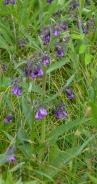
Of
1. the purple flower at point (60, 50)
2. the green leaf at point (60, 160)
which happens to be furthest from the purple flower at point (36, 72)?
the green leaf at point (60, 160)

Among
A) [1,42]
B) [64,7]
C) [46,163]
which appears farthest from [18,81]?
[64,7]

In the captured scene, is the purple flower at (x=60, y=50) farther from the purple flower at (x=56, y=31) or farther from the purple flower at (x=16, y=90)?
the purple flower at (x=16, y=90)

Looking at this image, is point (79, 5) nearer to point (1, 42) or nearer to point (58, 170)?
point (1, 42)

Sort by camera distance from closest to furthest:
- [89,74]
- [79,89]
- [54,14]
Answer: [79,89]
[89,74]
[54,14]

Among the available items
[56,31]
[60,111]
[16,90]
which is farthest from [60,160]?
[56,31]

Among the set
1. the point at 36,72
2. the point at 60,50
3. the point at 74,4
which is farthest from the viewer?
the point at 74,4

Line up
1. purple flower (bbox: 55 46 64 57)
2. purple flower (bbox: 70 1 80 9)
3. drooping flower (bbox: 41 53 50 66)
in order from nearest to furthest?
drooping flower (bbox: 41 53 50 66), purple flower (bbox: 55 46 64 57), purple flower (bbox: 70 1 80 9)

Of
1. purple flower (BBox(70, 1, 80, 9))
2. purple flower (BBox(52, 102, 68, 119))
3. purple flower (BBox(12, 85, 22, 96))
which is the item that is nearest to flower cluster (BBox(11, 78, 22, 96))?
purple flower (BBox(12, 85, 22, 96))

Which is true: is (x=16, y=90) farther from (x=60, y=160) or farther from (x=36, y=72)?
(x=60, y=160)

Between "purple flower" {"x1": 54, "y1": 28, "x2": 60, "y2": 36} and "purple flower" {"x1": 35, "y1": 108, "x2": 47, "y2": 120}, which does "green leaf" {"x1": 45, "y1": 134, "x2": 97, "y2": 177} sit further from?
"purple flower" {"x1": 54, "y1": 28, "x2": 60, "y2": 36}

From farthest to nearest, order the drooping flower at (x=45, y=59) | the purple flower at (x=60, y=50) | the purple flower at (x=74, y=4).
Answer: the purple flower at (x=74, y=4) < the purple flower at (x=60, y=50) < the drooping flower at (x=45, y=59)

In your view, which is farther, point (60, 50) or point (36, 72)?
point (60, 50)
